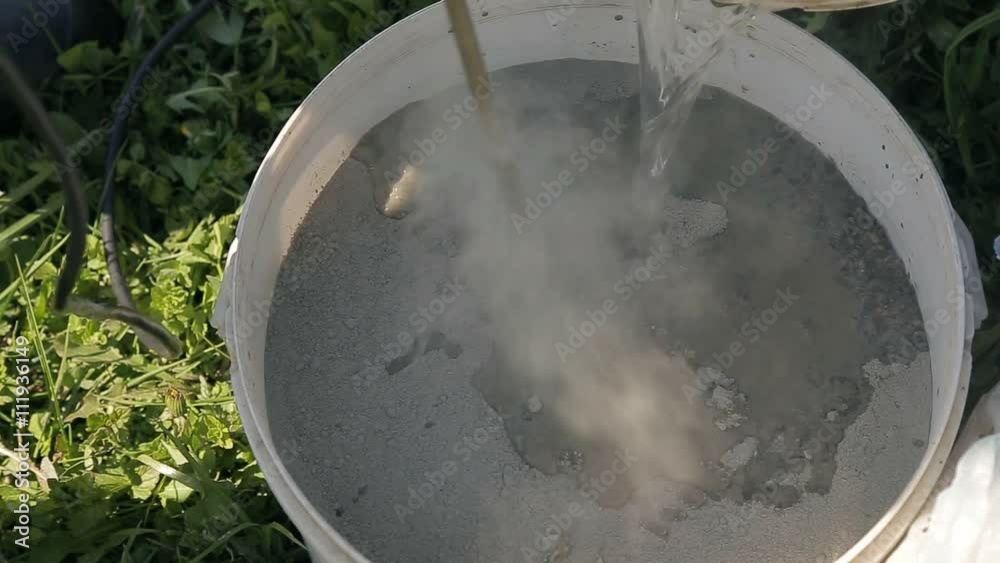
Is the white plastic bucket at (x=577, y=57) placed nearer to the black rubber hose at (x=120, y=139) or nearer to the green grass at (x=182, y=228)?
the green grass at (x=182, y=228)

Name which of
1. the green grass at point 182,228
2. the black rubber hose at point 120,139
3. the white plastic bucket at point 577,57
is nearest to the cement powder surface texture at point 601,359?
the white plastic bucket at point 577,57

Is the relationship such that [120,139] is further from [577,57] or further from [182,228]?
[577,57]

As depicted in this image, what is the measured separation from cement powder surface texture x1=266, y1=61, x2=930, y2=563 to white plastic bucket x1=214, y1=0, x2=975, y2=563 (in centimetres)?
3

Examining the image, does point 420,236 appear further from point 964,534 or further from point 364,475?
point 964,534

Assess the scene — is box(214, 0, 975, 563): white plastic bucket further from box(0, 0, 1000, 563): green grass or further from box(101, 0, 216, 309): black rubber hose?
box(101, 0, 216, 309): black rubber hose

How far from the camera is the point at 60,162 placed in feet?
2.83

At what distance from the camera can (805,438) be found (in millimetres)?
1051

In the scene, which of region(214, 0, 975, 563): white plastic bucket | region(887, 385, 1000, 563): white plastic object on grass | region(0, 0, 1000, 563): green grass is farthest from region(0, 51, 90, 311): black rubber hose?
region(887, 385, 1000, 563): white plastic object on grass

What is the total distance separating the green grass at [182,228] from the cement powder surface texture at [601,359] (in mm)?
158

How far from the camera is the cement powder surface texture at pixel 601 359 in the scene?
101cm

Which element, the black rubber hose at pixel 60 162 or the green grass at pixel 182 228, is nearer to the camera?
the black rubber hose at pixel 60 162

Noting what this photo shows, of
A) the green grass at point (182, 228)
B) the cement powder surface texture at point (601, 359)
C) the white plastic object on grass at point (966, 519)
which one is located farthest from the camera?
the green grass at point (182, 228)

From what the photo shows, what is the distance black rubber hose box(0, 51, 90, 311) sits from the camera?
83 cm

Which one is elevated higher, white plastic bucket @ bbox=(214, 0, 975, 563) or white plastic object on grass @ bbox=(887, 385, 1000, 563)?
white plastic bucket @ bbox=(214, 0, 975, 563)
